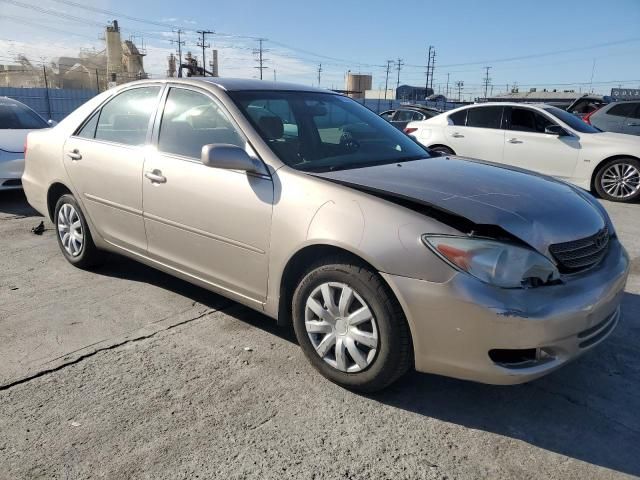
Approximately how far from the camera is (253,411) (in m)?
2.68

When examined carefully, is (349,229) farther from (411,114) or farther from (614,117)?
(411,114)

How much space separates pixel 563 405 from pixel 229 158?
2216mm

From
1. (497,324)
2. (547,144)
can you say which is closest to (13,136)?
(497,324)

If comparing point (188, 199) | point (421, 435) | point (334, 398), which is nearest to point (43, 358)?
point (188, 199)

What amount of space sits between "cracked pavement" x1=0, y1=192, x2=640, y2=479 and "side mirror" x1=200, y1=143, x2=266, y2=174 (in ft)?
3.70

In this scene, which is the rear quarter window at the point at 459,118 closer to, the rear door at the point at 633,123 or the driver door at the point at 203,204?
the rear door at the point at 633,123

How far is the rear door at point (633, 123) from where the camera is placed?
10.7 meters

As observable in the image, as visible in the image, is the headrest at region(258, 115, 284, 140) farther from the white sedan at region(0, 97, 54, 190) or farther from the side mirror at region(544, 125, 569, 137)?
the side mirror at region(544, 125, 569, 137)

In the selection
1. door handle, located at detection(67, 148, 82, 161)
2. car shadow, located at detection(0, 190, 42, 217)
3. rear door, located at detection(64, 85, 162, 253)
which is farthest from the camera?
car shadow, located at detection(0, 190, 42, 217)

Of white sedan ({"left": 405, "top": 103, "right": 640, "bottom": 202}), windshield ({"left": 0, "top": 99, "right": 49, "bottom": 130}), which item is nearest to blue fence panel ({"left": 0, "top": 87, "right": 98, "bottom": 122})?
windshield ({"left": 0, "top": 99, "right": 49, "bottom": 130})

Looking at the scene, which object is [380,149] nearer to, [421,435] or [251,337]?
[251,337]

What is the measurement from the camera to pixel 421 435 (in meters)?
2.52

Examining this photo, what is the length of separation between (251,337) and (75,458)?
1.34 m

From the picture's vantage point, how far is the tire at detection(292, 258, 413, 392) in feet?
8.43
